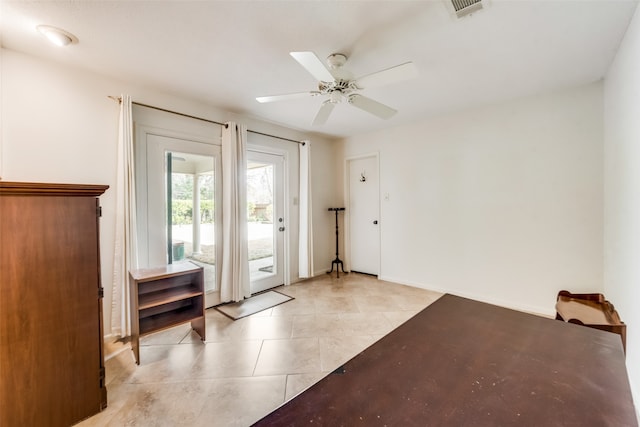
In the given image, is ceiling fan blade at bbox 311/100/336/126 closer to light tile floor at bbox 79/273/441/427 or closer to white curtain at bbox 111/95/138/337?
white curtain at bbox 111/95/138/337

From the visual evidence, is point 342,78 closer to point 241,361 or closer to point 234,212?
point 234,212

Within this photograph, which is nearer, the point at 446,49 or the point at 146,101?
the point at 446,49

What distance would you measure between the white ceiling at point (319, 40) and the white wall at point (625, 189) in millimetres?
224

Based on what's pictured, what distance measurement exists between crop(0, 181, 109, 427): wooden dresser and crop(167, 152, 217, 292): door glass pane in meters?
1.36

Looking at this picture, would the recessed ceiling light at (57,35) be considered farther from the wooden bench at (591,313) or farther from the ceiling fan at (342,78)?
the wooden bench at (591,313)

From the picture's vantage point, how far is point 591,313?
212 cm

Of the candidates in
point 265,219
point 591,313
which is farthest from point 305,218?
point 591,313

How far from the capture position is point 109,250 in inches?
98.7

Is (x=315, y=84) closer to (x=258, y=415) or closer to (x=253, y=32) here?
(x=253, y=32)

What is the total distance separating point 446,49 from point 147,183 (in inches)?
123

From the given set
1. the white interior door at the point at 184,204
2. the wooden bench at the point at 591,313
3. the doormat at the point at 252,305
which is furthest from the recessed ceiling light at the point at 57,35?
the wooden bench at the point at 591,313

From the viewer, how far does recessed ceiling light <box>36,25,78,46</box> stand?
1.81 metres

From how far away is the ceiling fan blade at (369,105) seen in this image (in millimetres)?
2215

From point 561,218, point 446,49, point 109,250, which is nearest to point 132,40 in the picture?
point 109,250
